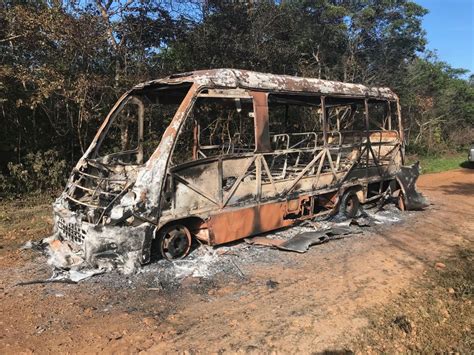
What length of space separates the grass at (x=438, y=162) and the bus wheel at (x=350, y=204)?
31.6 ft

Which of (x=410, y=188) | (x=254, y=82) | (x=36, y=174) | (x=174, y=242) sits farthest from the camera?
(x=36, y=174)

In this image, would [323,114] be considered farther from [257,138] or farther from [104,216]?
[104,216]

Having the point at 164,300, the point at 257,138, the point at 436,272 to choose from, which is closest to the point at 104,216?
the point at 164,300


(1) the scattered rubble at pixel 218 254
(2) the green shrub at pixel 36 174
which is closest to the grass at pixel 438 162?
(1) the scattered rubble at pixel 218 254

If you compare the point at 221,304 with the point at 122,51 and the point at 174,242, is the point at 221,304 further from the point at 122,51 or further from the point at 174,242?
the point at 122,51

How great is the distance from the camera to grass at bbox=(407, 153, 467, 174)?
1684 cm

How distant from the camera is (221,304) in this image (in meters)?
4.24

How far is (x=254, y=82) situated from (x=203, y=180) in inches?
63.8

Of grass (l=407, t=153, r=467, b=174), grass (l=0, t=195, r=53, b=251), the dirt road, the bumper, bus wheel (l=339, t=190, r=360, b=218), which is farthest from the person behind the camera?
grass (l=407, t=153, r=467, b=174)

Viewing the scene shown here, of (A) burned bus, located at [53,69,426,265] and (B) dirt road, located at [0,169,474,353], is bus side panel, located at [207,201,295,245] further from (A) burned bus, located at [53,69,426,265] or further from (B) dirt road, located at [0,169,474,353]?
(B) dirt road, located at [0,169,474,353]

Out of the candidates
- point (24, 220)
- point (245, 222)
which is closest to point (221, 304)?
point (245, 222)

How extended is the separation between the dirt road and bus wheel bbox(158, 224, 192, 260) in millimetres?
380

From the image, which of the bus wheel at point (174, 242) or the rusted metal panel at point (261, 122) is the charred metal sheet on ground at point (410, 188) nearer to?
the rusted metal panel at point (261, 122)

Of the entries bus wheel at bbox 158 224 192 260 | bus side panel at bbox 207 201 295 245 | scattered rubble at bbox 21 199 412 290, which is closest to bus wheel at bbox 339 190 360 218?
scattered rubble at bbox 21 199 412 290
